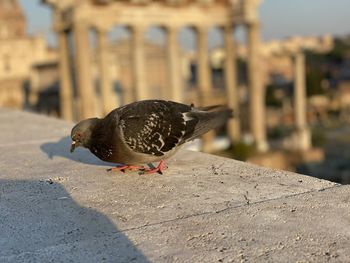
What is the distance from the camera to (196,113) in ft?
14.1

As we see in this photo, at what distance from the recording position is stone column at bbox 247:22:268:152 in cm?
2745

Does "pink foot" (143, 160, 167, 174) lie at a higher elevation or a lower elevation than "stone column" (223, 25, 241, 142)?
higher

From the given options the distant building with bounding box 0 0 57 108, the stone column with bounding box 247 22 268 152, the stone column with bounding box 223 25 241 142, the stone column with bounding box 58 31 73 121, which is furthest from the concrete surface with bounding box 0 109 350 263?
the distant building with bounding box 0 0 57 108

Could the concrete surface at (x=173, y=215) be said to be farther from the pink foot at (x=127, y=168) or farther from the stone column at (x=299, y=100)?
the stone column at (x=299, y=100)

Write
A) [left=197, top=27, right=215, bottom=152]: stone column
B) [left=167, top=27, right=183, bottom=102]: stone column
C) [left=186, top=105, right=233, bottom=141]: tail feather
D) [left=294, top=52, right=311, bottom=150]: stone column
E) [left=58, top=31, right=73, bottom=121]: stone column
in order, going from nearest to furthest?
[left=186, top=105, right=233, bottom=141]: tail feather
[left=58, top=31, right=73, bottom=121]: stone column
[left=167, top=27, right=183, bottom=102]: stone column
[left=197, top=27, right=215, bottom=152]: stone column
[left=294, top=52, right=311, bottom=150]: stone column

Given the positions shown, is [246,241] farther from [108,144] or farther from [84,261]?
[108,144]

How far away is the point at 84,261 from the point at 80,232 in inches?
15.4

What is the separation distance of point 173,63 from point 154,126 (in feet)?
72.9

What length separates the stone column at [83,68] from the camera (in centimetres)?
2262

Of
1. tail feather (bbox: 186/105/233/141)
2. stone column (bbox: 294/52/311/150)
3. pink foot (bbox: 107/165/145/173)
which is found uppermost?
tail feather (bbox: 186/105/233/141)

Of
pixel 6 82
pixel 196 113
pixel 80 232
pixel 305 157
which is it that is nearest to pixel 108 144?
pixel 196 113

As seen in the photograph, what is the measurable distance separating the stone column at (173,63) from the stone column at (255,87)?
366cm

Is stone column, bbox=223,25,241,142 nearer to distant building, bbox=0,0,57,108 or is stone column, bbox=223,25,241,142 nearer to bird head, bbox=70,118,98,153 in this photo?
bird head, bbox=70,118,98,153

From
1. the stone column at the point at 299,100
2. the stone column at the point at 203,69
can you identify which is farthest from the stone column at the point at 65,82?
the stone column at the point at 299,100
